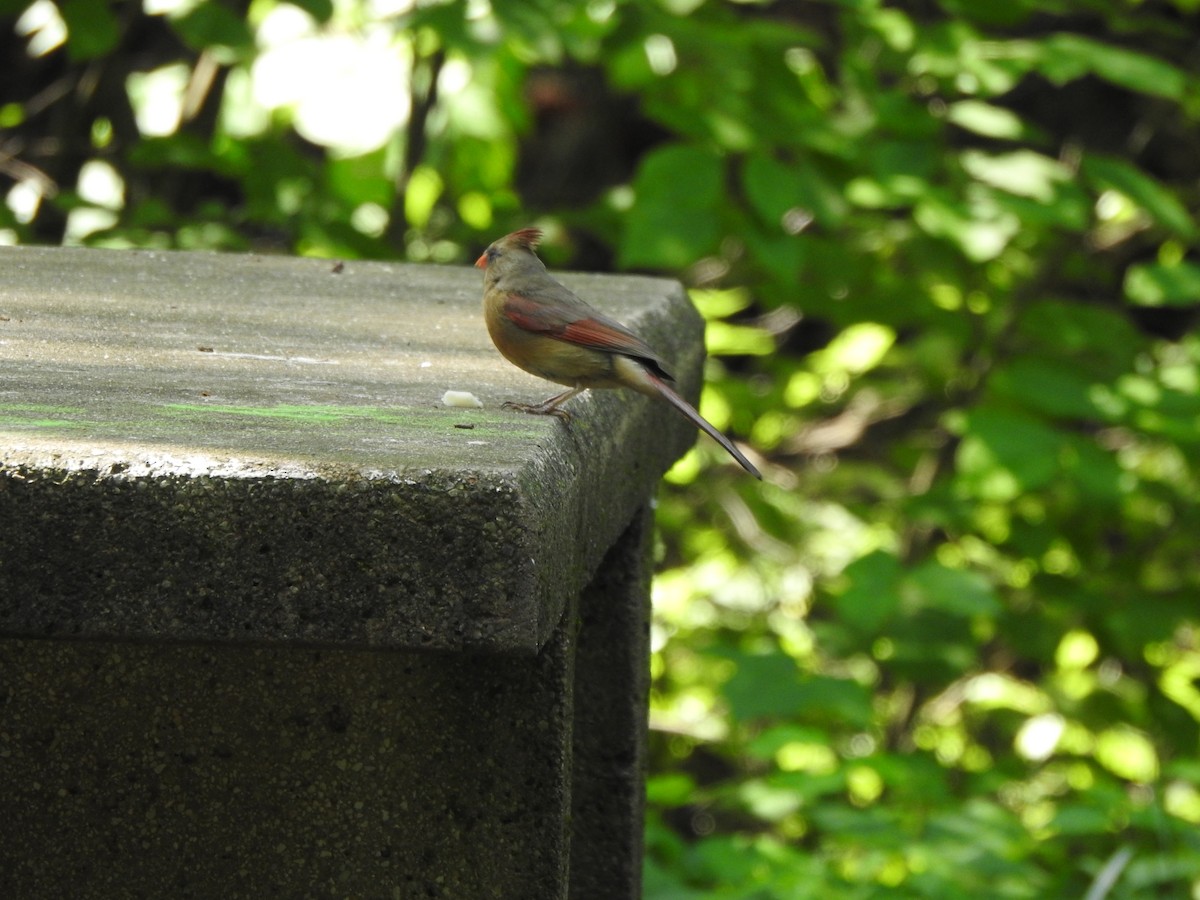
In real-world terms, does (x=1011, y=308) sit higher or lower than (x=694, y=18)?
lower

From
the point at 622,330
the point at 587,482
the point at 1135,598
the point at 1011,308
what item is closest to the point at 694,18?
the point at 1011,308

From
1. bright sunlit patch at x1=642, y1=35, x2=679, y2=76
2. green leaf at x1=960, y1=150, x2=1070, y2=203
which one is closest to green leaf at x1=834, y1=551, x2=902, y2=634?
green leaf at x1=960, y1=150, x2=1070, y2=203

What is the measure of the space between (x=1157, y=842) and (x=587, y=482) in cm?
276

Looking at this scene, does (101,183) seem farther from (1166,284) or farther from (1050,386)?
(1166,284)

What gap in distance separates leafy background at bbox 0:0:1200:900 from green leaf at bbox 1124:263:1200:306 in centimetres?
1

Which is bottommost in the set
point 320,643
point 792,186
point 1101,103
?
point 1101,103

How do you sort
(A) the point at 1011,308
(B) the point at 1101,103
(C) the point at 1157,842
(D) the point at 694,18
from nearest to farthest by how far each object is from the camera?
(C) the point at 1157,842 → (D) the point at 694,18 → (A) the point at 1011,308 → (B) the point at 1101,103

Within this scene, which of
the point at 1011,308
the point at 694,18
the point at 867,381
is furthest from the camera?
the point at 867,381

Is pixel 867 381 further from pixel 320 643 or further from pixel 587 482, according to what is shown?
pixel 320 643

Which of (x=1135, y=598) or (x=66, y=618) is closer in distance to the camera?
(x=66, y=618)

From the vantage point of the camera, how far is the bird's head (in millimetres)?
2455

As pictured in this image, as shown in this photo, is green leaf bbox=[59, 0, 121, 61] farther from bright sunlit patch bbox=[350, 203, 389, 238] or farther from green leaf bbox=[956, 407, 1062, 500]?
green leaf bbox=[956, 407, 1062, 500]

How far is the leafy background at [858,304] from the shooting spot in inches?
151

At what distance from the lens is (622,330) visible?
6.84 ft
